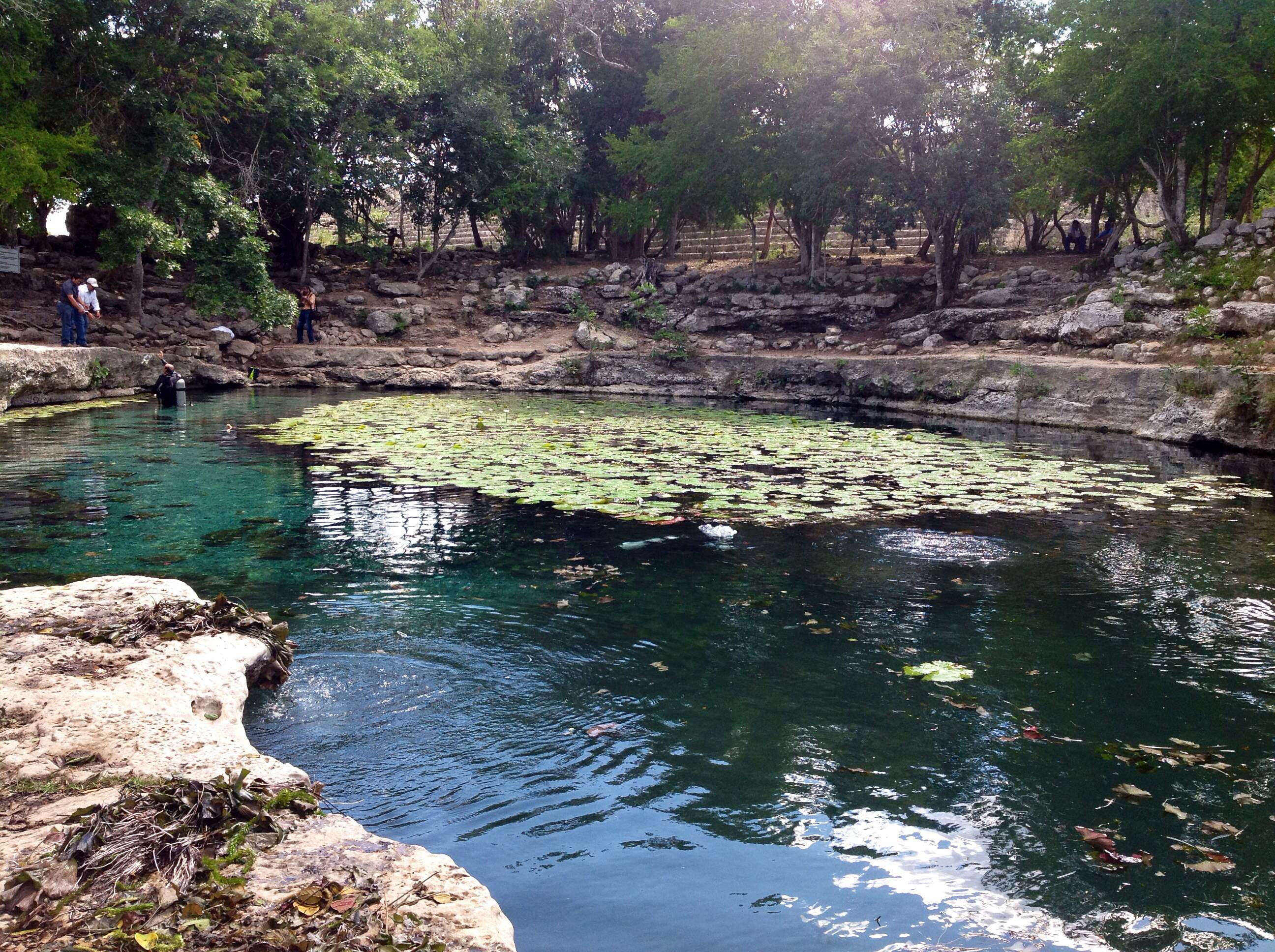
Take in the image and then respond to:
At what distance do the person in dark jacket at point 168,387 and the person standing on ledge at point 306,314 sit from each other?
6.15 metres

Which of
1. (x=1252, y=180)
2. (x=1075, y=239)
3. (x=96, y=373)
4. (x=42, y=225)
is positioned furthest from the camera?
(x=1075, y=239)

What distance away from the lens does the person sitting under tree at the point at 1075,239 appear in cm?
2377

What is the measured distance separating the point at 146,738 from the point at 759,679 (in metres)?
2.72

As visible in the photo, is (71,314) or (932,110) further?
(932,110)

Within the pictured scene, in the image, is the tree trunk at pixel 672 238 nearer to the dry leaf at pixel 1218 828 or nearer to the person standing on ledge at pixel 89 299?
the person standing on ledge at pixel 89 299

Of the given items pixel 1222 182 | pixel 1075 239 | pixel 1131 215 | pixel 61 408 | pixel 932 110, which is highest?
pixel 932 110

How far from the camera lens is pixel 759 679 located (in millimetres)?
4535

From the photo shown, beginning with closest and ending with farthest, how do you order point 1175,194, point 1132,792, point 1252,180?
point 1132,792 < point 1252,180 < point 1175,194

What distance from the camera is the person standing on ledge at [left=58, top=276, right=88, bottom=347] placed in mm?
16500

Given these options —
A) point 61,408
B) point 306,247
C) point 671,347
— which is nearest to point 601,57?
point 306,247

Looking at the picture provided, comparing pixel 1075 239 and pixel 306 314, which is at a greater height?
pixel 1075 239

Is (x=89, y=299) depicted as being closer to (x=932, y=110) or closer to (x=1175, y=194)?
(x=932, y=110)

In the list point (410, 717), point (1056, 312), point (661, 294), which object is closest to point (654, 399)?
point (661, 294)

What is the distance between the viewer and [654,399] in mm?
19859
